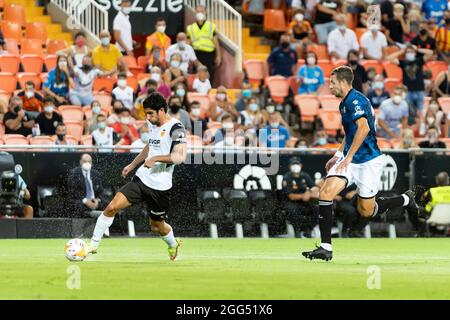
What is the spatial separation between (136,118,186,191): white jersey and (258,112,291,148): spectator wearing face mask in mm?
9332

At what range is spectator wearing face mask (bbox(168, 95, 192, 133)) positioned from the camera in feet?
82.8

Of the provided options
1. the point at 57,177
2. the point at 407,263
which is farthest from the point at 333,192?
the point at 57,177

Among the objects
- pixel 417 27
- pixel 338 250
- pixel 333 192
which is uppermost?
pixel 417 27

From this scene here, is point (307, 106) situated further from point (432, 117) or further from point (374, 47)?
point (374, 47)

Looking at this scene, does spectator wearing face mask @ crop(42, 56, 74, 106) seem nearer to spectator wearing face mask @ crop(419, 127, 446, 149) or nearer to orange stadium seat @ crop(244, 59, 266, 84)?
orange stadium seat @ crop(244, 59, 266, 84)

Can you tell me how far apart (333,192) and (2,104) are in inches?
451

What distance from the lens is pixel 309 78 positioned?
29.0 meters

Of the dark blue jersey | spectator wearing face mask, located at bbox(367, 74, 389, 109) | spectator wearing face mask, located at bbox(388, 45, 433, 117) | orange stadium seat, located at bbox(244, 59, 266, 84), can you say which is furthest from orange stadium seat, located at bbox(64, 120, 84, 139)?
the dark blue jersey

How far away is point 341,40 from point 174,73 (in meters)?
5.07

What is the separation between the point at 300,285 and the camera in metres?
12.1

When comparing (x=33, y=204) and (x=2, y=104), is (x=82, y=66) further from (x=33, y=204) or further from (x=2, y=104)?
(x=33, y=204)
